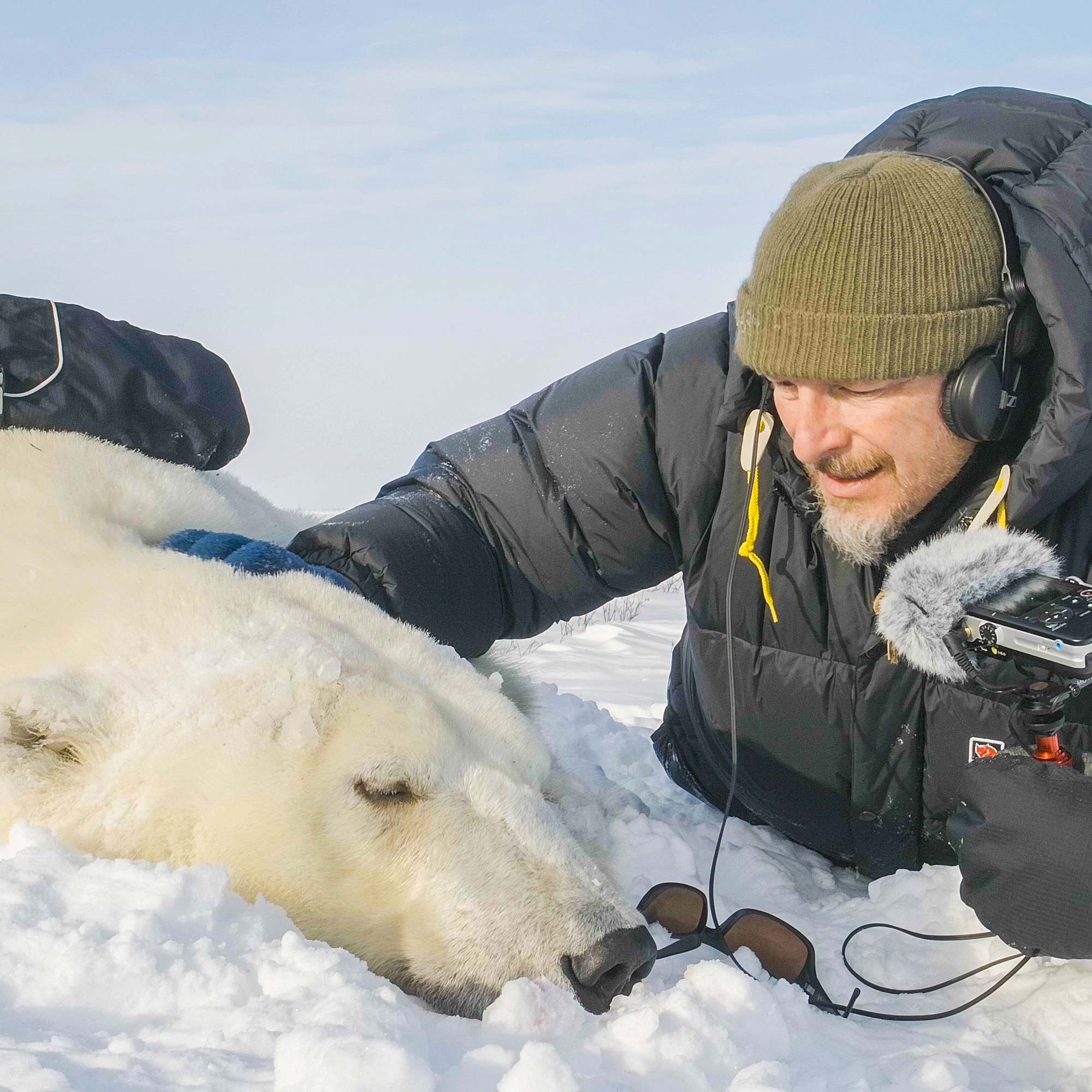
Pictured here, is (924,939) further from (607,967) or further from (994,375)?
(994,375)

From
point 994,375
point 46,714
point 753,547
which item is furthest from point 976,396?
point 46,714

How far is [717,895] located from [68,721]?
5.37 ft

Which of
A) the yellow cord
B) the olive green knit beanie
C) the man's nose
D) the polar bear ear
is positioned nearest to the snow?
the polar bear ear

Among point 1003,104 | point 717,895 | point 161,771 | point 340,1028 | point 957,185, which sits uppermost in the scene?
point 1003,104

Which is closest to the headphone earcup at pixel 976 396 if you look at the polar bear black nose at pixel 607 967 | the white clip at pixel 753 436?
the white clip at pixel 753 436

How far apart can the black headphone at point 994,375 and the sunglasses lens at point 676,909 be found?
1.28 metres

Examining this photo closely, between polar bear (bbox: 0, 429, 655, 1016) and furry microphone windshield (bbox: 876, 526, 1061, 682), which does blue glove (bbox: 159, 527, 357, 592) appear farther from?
furry microphone windshield (bbox: 876, 526, 1061, 682)

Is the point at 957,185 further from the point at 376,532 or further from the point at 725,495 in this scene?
the point at 376,532

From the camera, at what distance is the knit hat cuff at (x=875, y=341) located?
8.61ft

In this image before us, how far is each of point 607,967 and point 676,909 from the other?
22.1 inches

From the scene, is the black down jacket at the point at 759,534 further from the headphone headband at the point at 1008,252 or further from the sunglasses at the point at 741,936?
the sunglasses at the point at 741,936

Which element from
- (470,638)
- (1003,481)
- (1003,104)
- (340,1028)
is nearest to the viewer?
(340,1028)

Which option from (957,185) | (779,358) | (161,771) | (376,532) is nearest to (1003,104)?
(957,185)

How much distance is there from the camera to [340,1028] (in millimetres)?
1406
